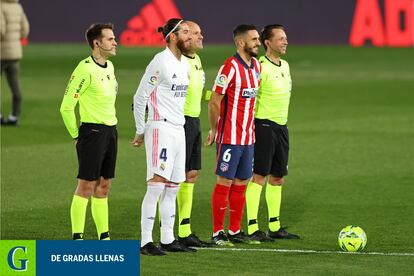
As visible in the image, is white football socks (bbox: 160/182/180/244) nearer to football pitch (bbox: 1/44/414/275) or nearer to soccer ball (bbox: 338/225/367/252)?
football pitch (bbox: 1/44/414/275)

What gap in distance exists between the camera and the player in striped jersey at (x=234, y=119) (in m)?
10.5

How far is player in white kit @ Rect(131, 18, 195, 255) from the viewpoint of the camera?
9828mm

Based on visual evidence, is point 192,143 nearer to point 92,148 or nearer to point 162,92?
point 162,92

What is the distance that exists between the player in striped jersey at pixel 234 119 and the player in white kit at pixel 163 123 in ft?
1.94

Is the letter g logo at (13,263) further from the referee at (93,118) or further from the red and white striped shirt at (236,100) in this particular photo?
the red and white striped shirt at (236,100)

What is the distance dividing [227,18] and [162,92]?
30841mm

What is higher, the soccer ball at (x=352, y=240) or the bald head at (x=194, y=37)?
the bald head at (x=194, y=37)

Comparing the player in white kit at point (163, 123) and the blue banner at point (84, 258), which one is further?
the player in white kit at point (163, 123)

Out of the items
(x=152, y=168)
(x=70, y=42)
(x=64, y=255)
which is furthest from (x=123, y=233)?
(x=70, y=42)

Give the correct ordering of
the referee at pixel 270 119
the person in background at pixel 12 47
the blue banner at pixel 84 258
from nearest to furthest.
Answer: the blue banner at pixel 84 258
the referee at pixel 270 119
the person in background at pixel 12 47

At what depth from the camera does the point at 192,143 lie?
34.9 feet

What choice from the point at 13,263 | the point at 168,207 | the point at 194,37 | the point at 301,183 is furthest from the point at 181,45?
the point at 301,183

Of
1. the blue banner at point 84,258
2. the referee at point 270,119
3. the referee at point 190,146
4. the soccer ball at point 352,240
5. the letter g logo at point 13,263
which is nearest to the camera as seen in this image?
the blue banner at point 84,258

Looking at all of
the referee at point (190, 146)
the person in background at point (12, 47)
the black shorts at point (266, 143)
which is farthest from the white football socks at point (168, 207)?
the person in background at point (12, 47)
